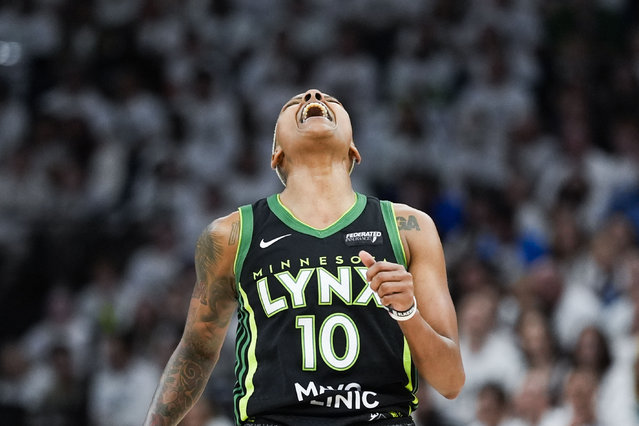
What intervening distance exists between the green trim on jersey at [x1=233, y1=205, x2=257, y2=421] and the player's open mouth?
0.45 metres

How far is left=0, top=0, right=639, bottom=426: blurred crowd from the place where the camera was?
25.6 feet

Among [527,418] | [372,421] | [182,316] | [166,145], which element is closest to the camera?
A: [372,421]

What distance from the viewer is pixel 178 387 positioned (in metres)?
3.86

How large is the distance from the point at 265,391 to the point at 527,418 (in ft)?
13.4

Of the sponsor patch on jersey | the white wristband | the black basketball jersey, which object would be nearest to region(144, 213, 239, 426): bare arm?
→ the black basketball jersey

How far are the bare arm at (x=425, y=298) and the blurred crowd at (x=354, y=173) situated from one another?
3.62 m

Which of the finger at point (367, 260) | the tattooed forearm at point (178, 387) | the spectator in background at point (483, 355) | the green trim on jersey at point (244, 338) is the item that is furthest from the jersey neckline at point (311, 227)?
the spectator in background at point (483, 355)

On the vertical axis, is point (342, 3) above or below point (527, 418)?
above

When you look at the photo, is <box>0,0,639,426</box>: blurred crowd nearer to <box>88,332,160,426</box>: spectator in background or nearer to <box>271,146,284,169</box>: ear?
<box>88,332,160,426</box>: spectator in background

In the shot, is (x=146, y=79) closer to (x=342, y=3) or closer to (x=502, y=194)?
(x=342, y=3)

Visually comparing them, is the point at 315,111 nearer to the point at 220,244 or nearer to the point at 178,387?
the point at 220,244

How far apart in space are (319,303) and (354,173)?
7.07 meters

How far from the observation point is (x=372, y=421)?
3.39 meters

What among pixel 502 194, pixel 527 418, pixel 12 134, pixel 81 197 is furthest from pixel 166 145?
pixel 527 418
